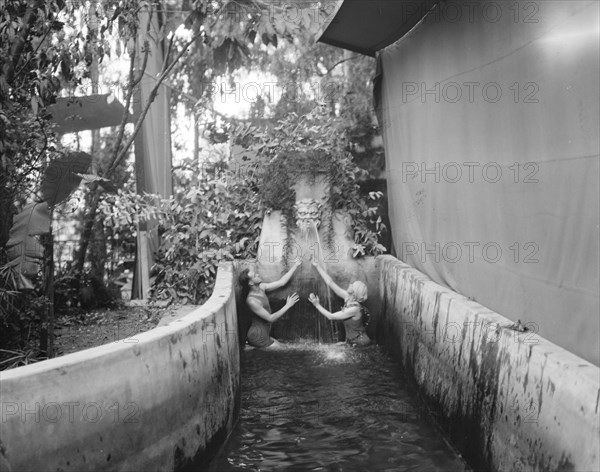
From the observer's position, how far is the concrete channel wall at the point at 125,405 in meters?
3.09

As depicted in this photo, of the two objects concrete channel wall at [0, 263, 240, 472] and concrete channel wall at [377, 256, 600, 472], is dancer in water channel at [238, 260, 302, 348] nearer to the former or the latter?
concrete channel wall at [377, 256, 600, 472]

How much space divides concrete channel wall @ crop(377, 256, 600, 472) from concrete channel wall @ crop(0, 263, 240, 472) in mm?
1654

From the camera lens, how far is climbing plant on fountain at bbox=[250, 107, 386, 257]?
8.46m

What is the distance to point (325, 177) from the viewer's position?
8.73 m

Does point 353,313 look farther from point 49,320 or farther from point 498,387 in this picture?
point 498,387

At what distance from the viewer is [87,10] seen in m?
7.40

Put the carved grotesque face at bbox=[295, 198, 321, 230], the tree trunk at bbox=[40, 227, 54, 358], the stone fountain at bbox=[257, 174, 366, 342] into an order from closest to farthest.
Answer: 1. the tree trunk at bbox=[40, 227, 54, 358]
2. the stone fountain at bbox=[257, 174, 366, 342]
3. the carved grotesque face at bbox=[295, 198, 321, 230]

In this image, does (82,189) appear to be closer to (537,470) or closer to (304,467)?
(304,467)

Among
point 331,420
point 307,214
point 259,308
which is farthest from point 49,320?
point 307,214

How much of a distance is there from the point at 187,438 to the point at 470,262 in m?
2.58

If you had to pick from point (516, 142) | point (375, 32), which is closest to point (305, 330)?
point (375, 32)

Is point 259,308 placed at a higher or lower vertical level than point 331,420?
higher

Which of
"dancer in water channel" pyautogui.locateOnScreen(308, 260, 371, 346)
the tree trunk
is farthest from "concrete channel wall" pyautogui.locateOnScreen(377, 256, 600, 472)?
the tree trunk

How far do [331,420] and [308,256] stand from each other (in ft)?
10.5
